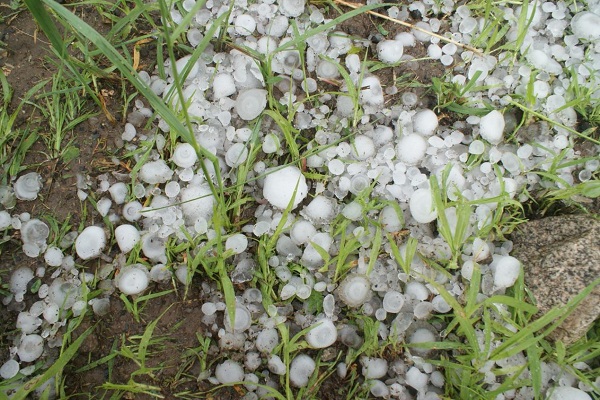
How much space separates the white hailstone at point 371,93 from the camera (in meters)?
1.64

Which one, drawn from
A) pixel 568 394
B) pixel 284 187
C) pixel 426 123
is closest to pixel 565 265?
pixel 568 394

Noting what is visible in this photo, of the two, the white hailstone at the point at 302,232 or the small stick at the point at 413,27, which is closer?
the white hailstone at the point at 302,232

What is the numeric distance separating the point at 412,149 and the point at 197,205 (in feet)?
2.15

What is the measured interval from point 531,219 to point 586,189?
18cm

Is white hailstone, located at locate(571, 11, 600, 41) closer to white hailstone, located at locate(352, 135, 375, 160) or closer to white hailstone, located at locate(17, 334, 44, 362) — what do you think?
white hailstone, located at locate(352, 135, 375, 160)

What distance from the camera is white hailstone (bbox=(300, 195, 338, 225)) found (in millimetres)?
1528

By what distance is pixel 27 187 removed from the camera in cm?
149

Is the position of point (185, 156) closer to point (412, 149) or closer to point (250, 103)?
point (250, 103)

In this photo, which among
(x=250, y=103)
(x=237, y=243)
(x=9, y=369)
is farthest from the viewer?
(x=250, y=103)

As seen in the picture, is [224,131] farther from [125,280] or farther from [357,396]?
[357,396]

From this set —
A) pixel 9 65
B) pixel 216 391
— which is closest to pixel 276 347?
pixel 216 391

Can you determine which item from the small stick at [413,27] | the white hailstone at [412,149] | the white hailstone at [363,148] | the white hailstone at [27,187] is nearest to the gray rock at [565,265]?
the white hailstone at [412,149]

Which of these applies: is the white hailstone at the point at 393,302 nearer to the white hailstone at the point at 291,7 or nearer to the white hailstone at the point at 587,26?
the white hailstone at the point at 291,7

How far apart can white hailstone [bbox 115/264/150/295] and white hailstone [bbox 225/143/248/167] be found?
0.40 metres
